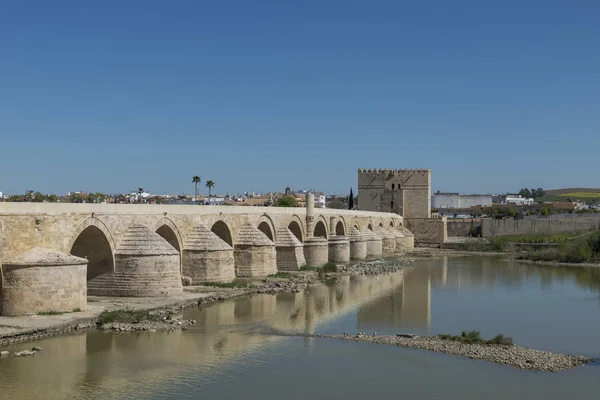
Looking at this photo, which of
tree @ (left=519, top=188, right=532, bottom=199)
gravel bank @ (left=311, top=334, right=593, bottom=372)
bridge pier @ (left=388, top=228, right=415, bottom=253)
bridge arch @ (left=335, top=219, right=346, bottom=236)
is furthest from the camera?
tree @ (left=519, top=188, right=532, bottom=199)

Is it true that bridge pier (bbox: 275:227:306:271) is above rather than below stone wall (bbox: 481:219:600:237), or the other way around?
below

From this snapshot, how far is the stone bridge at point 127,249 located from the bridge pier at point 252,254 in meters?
0.04

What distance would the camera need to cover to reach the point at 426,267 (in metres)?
36.2

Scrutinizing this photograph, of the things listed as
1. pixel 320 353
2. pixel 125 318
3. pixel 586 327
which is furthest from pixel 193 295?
pixel 586 327

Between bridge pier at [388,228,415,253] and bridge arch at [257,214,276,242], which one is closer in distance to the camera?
bridge arch at [257,214,276,242]

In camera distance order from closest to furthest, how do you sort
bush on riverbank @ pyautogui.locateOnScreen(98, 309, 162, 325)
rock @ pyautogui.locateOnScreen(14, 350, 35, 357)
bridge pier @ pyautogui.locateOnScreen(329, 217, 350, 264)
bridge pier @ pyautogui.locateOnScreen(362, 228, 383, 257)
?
rock @ pyautogui.locateOnScreen(14, 350, 35, 357)
bush on riverbank @ pyautogui.locateOnScreen(98, 309, 162, 325)
bridge pier @ pyautogui.locateOnScreen(329, 217, 350, 264)
bridge pier @ pyautogui.locateOnScreen(362, 228, 383, 257)

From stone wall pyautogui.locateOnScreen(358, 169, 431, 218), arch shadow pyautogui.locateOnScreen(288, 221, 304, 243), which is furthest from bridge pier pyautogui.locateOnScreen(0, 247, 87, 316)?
stone wall pyautogui.locateOnScreen(358, 169, 431, 218)

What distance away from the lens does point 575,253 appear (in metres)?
39.7

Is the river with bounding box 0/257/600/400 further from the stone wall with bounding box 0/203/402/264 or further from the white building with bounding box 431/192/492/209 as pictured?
the white building with bounding box 431/192/492/209

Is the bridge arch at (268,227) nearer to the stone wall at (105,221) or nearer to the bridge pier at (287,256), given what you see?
the stone wall at (105,221)

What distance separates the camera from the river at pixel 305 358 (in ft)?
37.7

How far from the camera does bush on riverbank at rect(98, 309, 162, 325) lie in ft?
50.6

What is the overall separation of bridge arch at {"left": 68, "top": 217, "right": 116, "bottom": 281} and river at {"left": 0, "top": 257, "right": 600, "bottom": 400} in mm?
3130

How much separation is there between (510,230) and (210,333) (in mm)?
44424
